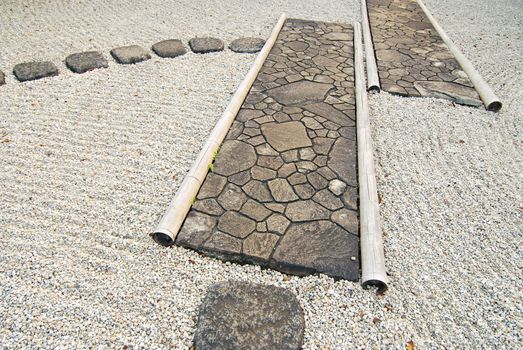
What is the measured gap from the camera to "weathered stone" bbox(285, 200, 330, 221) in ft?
13.6

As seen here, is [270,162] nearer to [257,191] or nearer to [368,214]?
[257,191]

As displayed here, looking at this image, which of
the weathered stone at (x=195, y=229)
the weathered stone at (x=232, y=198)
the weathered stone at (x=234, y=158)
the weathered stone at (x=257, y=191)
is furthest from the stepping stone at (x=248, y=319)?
the weathered stone at (x=234, y=158)

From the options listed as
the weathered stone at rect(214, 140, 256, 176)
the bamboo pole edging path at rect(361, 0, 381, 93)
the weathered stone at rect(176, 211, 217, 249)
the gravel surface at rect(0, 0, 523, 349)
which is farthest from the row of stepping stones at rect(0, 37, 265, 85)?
the weathered stone at rect(176, 211, 217, 249)

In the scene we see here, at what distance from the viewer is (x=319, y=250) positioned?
380 centimetres

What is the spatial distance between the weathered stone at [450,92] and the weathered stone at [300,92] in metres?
1.79

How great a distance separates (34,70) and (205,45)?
3316 mm

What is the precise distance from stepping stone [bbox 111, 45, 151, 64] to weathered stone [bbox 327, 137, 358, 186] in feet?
14.6

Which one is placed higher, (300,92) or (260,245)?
(300,92)

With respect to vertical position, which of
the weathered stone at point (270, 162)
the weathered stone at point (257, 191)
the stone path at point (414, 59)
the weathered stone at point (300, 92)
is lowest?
the weathered stone at point (257, 191)

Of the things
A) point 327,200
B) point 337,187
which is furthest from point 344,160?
point 327,200

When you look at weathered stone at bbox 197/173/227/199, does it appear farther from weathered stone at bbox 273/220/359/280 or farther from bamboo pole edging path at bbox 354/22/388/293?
bamboo pole edging path at bbox 354/22/388/293

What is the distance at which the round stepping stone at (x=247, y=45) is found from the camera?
7836 millimetres

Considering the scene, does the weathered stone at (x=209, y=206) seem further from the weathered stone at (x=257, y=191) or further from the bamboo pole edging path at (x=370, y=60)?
the bamboo pole edging path at (x=370, y=60)

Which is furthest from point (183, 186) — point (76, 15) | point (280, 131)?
point (76, 15)
